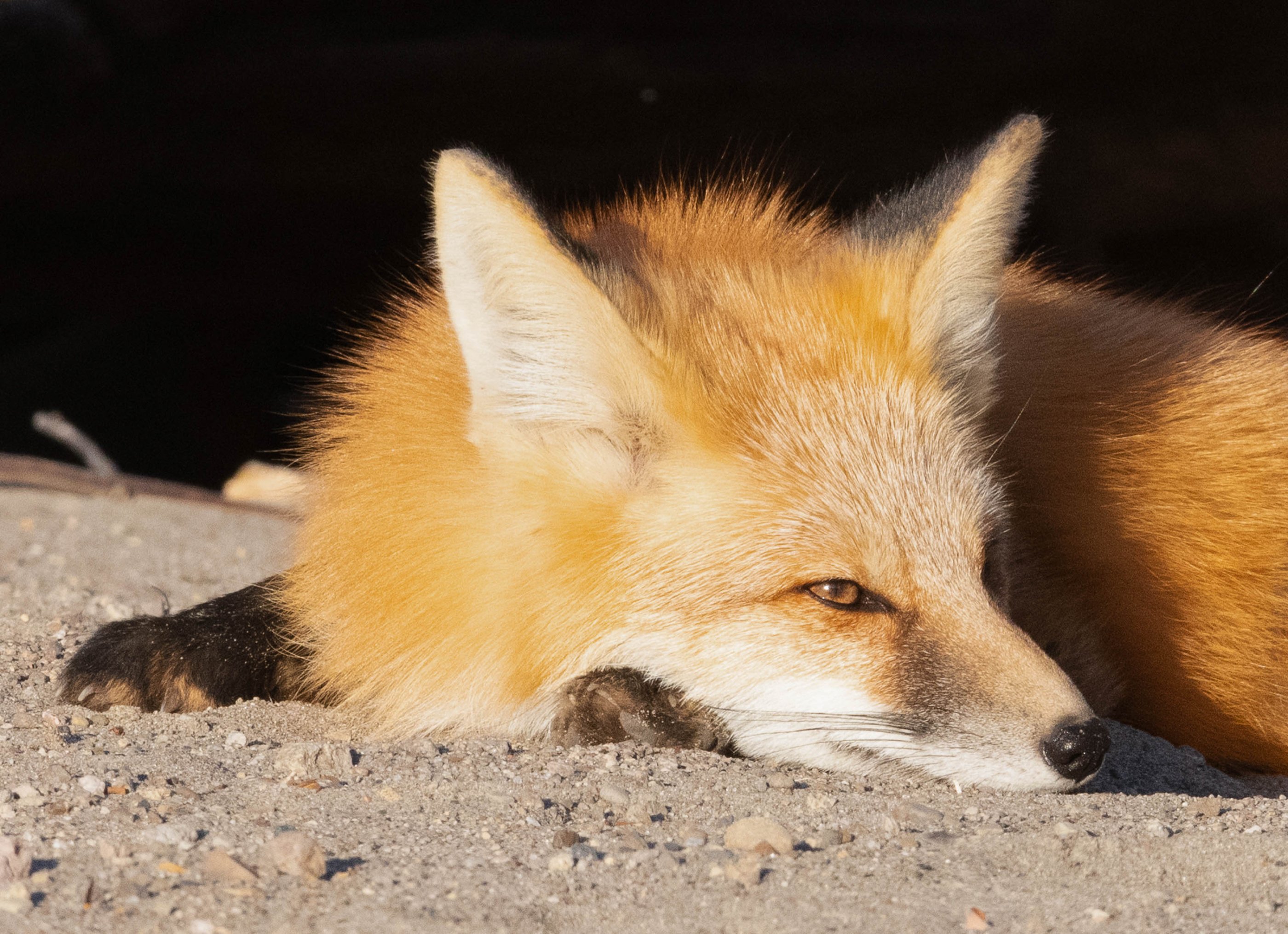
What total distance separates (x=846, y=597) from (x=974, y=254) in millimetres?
863

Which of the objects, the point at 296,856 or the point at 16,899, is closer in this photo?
the point at 16,899

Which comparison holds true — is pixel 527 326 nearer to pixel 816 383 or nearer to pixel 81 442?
pixel 816 383

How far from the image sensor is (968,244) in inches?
111

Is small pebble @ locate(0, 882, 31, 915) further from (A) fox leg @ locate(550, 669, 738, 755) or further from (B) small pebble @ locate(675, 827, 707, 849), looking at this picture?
(A) fox leg @ locate(550, 669, 738, 755)

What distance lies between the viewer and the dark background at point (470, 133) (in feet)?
23.5

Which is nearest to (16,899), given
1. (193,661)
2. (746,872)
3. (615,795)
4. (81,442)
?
(615,795)

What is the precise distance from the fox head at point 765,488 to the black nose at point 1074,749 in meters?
0.02

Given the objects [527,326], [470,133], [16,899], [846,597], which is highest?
[470,133]

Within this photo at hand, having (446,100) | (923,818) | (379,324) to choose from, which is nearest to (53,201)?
(446,100)

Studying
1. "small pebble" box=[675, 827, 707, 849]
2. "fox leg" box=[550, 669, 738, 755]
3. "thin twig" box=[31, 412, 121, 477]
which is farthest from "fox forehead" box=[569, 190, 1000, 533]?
"thin twig" box=[31, 412, 121, 477]

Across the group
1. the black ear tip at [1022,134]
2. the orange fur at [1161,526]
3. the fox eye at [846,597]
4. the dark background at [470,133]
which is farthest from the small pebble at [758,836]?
the dark background at [470,133]

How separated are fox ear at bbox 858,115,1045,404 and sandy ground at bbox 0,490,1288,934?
1036mm

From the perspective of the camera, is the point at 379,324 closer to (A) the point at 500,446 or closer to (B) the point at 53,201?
(A) the point at 500,446

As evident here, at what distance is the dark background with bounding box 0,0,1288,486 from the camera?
7.16m
